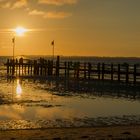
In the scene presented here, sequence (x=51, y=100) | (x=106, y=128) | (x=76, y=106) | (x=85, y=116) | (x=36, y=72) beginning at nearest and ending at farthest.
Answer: (x=106, y=128) < (x=85, y=116) < (x=76, y=106) < (x=51, y=100) < (x=36, y=72)

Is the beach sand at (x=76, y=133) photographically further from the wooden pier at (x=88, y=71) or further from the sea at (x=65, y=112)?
the wooden pier at (x=88, y=71)

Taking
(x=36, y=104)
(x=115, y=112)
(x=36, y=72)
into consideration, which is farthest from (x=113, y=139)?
(x=36, y=72)

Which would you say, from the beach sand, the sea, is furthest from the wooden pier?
the beach sand

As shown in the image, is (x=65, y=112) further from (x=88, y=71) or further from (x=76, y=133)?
(x=88, y=71)

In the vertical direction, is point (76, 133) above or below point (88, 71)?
below

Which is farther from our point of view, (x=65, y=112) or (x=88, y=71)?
(x=88, y=71)

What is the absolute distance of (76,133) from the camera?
1470cm

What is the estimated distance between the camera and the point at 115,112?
21188 mm

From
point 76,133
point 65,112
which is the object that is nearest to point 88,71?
Answer: point 65,112

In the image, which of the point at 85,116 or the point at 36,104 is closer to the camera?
the point at 85,116

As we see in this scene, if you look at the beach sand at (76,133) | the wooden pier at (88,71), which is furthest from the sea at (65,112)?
the wooden pier at (88,71)

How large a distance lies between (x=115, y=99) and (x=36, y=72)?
37586 millimetres

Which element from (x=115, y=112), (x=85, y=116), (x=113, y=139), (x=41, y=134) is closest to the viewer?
(x=113, y=139)

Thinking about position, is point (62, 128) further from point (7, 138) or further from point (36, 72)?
point (36, 72)
